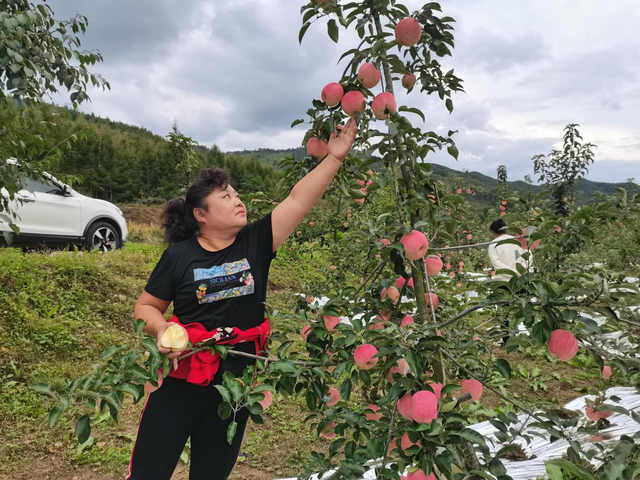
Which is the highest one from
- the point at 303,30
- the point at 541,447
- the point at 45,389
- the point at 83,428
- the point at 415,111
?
the point at 303,30

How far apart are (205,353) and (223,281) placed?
0.24 meters

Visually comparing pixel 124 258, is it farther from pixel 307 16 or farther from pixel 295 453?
pixel 307 16

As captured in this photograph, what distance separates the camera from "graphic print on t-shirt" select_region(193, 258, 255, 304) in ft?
4.96

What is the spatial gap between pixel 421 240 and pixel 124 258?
5.67 metres

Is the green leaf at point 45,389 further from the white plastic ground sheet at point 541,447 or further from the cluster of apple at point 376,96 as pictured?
Answer: the white plastic ground sheet at point 541,447

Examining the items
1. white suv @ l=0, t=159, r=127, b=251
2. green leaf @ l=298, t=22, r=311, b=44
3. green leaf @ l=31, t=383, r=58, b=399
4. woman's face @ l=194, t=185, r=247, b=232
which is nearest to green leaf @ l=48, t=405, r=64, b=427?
green leaf @ l=31, t=383, r=58, b=399

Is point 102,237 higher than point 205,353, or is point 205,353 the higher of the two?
point 102,237

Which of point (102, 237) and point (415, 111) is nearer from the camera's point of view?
point (415, 111)

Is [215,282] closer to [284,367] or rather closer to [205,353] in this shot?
[205,353]

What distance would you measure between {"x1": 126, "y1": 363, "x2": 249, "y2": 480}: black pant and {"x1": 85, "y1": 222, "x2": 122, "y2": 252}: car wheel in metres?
6.10

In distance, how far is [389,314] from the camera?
1.58m

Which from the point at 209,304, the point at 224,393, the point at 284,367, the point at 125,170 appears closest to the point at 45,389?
the point at 224,393

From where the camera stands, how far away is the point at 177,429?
1517 millimetres

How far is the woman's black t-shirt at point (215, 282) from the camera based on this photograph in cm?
152
